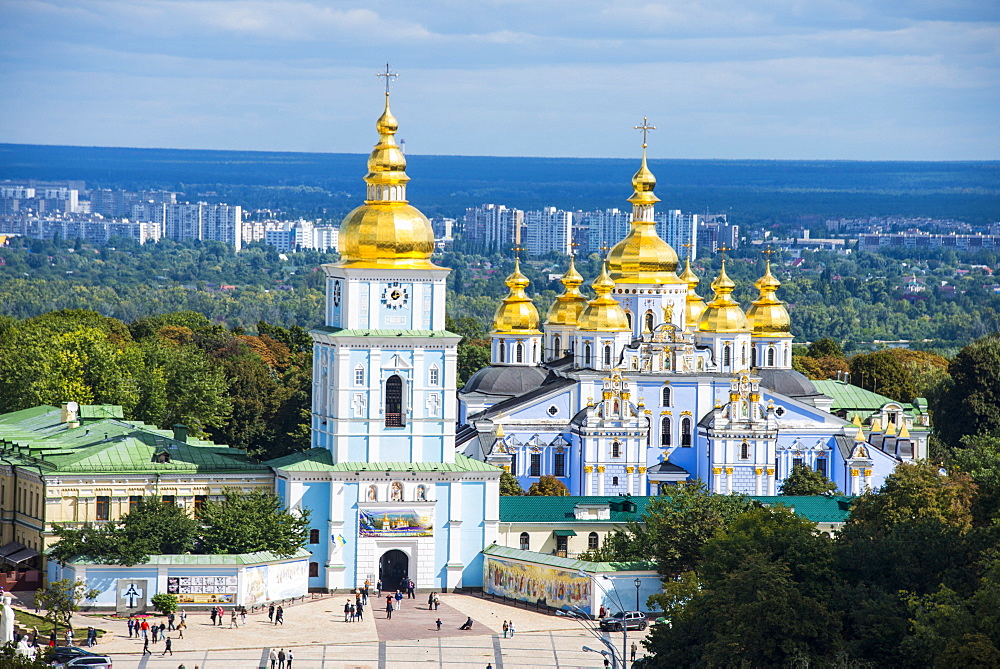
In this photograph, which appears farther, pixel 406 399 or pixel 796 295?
pixel 796 295

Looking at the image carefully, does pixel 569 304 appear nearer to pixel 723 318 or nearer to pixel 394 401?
pixel 723 318

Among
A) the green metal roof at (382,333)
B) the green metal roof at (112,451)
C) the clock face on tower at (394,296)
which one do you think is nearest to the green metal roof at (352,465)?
the green metal roof at (112,451)

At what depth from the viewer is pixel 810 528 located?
40500 mm

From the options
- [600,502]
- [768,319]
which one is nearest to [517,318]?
[768,319]

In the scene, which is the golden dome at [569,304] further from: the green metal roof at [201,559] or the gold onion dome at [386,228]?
the green metal roof at [201,559]

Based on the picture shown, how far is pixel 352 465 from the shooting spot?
152 feet

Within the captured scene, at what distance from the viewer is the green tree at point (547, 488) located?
185 ft

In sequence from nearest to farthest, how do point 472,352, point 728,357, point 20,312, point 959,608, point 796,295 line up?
point 959,608, point 728,357, point 472,352, point 20,312, point 796,295

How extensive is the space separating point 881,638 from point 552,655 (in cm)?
705

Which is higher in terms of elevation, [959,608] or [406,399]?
[406,399]

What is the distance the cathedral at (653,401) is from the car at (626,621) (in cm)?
1605

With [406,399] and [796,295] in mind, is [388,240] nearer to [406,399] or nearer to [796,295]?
[406,399]

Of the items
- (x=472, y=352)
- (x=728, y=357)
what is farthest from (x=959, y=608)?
(x=472, y=352)

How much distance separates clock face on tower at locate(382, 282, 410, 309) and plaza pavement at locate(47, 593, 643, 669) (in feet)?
21.1
